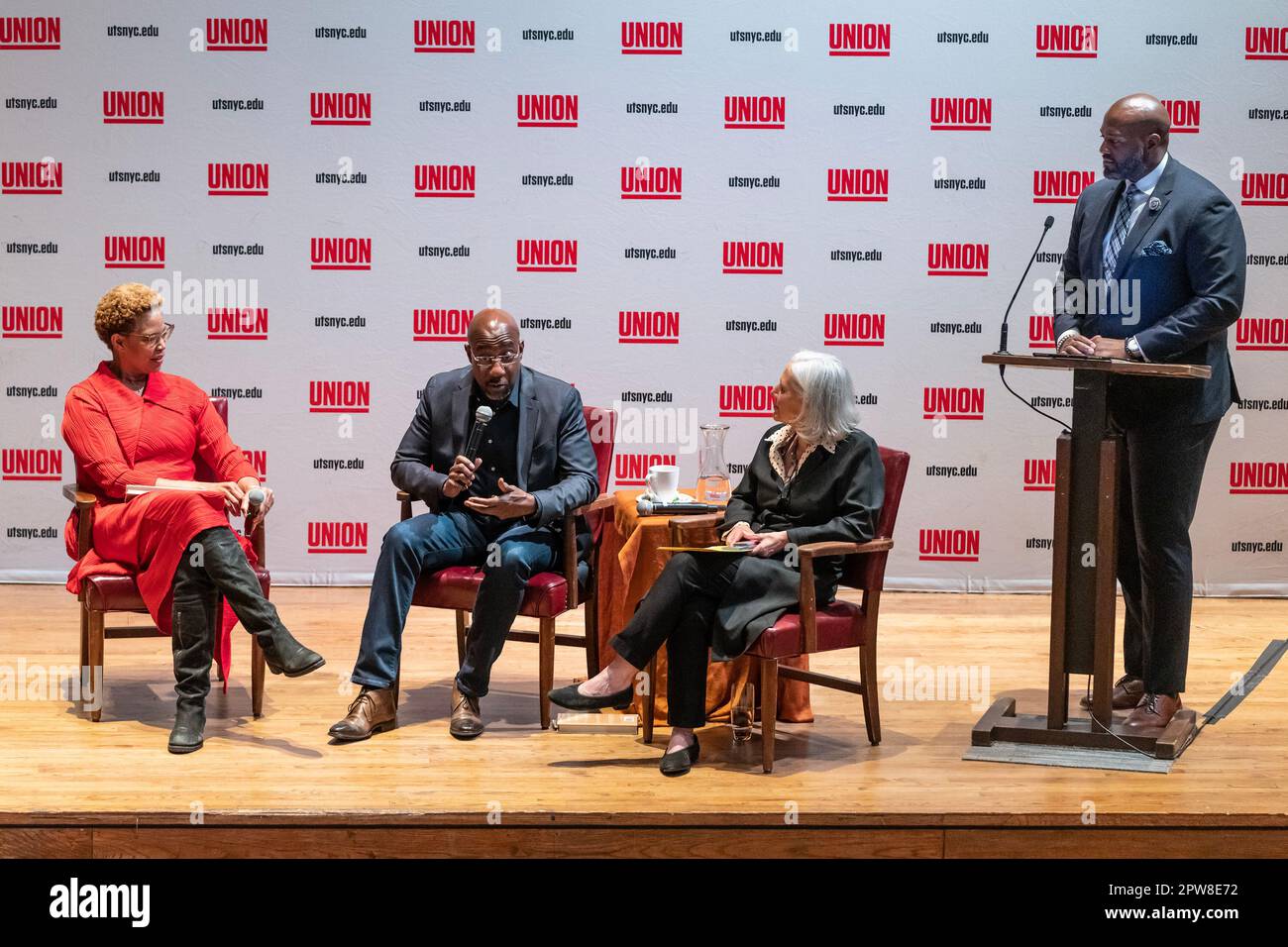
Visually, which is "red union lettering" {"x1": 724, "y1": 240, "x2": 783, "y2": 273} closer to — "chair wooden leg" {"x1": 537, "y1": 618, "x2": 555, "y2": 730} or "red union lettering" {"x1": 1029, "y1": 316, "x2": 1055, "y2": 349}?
"red union lettering" {"x1": 1029, "y1": 316, "x2": 1055, "y2": 349}

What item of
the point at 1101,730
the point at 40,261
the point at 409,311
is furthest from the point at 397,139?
the point at 1101,730

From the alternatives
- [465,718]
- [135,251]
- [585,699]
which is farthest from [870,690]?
[135,251]

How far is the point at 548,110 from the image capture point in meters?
6.33

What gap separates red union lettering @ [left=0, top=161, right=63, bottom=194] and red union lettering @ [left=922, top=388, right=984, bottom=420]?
3920 millimetres

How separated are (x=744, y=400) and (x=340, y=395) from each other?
1.79 m

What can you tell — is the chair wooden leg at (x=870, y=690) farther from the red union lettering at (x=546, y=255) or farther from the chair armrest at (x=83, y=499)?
the red union lettering at (x=546, y=255)

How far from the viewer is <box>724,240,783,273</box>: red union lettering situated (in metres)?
6.37

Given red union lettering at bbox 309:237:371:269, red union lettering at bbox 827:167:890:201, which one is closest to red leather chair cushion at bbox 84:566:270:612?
red union lettering at bbox 309:237:371:269

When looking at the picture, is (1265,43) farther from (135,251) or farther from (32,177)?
(32,177)

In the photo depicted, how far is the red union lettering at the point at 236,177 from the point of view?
633 cm

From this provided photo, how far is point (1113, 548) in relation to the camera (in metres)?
3.96
